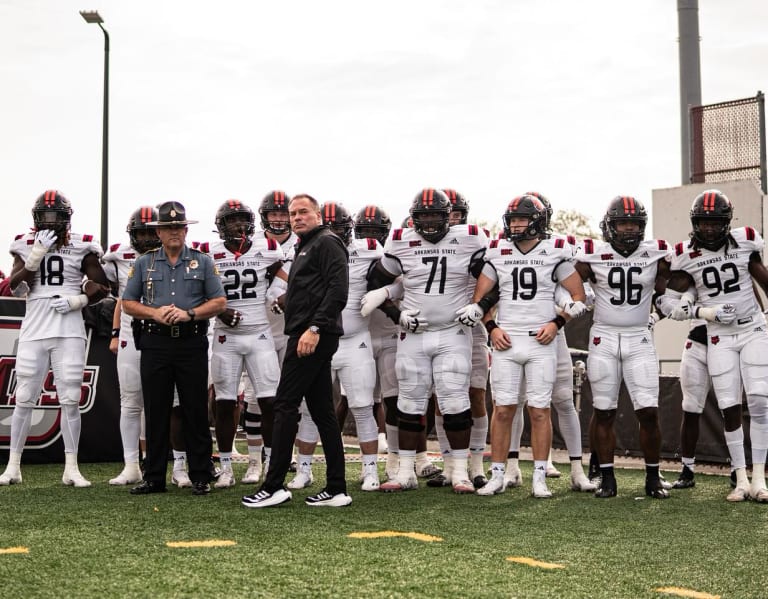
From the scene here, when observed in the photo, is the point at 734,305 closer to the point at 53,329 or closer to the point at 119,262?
the point at 119,262

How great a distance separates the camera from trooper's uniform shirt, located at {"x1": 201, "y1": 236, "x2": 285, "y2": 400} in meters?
8.05

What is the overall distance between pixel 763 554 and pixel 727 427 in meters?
2.59

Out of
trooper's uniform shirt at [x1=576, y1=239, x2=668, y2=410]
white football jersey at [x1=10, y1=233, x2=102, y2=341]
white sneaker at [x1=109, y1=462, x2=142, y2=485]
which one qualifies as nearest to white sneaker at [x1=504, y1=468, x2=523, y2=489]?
trooper's uniform shirt at [x1=576, y1=239, x2=668, y2=410]

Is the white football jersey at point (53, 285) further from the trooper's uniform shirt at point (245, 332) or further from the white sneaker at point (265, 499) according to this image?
the white sneaker at point (265, 499)

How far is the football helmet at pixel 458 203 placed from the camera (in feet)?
29.8

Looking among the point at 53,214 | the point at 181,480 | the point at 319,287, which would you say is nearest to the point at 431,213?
the point at 319,287

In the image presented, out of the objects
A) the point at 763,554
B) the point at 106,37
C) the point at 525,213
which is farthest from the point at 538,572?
the point at 106,37

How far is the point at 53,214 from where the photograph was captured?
8.05 meters

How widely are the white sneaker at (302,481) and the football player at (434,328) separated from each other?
685 mm

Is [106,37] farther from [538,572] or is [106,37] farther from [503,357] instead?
[538,572]

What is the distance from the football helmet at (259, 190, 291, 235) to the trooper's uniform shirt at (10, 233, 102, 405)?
173cm

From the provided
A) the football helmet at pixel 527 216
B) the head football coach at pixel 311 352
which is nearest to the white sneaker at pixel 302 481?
the head football coach at pixel 311 352

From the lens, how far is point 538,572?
4723mm

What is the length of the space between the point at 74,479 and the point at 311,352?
8.58 feet
